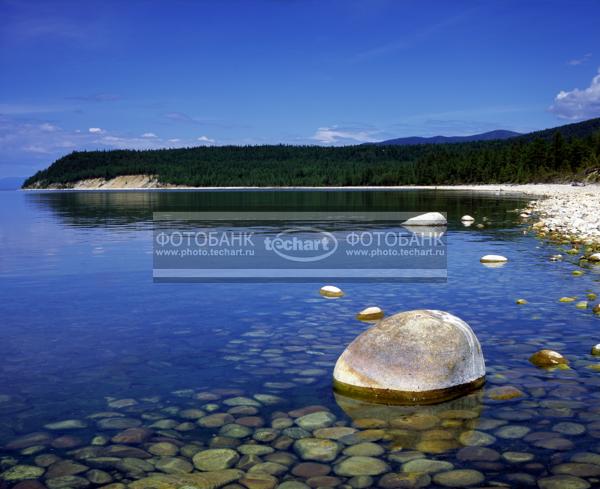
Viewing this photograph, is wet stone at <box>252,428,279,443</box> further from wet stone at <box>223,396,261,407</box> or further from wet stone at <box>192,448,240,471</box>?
wet stone at <box>223,396,261,407</box>

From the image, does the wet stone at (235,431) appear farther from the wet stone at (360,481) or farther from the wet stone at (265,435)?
the wet stone at (360,481)

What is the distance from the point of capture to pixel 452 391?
27.8 feet

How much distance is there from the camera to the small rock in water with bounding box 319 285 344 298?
15.8m

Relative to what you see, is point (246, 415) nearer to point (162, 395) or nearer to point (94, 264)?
point (162, 395)

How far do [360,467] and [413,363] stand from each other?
2295 mm

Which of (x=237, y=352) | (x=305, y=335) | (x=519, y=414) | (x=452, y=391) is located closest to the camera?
(x=519, y=414)

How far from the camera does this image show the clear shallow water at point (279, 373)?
6734 millimetres

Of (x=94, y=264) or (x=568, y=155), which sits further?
(x=568, y=155)

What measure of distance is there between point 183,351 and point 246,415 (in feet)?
10.9

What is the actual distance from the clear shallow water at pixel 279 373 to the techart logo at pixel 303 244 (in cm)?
735

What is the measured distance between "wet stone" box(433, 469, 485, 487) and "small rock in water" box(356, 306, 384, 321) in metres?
6.64

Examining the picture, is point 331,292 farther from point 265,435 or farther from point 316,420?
point 265,435

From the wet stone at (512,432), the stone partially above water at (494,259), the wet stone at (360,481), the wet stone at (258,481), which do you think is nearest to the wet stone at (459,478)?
the wet stone at (360,481)

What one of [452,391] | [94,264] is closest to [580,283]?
[452,391]
